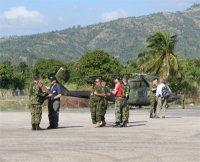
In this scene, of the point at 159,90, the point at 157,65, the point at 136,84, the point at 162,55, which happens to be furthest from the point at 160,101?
the point at 162,55

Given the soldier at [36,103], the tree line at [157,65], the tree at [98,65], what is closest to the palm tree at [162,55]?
the tree line at [157,65]

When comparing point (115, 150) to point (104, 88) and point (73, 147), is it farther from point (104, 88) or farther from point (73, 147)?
point (104, 88)

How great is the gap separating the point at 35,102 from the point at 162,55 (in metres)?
46.2

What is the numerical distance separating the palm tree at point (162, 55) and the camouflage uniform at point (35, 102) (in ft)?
142

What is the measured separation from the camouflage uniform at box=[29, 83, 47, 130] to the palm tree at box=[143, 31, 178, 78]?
142ft

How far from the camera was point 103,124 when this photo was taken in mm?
21641

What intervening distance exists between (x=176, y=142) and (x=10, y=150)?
428 cm

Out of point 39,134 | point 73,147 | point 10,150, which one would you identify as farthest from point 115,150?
point 39,134

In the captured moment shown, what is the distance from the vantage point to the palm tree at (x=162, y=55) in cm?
6419

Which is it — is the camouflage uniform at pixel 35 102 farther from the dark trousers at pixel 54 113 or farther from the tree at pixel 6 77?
the tree at pixel 6 77

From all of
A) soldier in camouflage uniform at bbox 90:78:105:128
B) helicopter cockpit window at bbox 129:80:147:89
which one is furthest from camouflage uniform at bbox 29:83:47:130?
helicopter cockpit window at bbox 129:80:147:89

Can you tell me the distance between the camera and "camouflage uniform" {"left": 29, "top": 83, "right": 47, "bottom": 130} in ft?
66.4

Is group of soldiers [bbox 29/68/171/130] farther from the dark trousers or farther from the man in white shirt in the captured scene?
the man in white shirt

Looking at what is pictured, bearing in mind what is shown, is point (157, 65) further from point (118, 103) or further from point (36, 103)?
point (36, 103)
